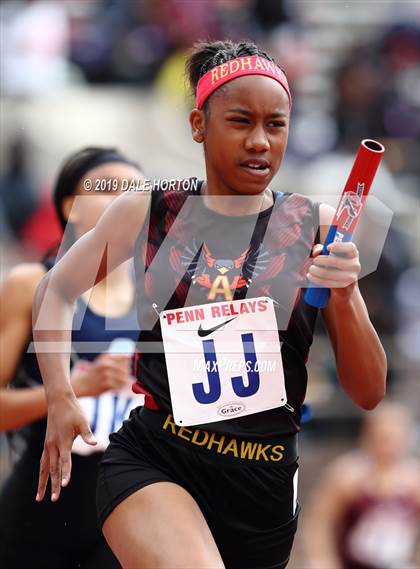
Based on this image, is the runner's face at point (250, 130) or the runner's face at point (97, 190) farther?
the runner's face at point (97, 190)

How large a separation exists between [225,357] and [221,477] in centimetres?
30

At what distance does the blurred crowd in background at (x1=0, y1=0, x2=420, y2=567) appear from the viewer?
29.1 feet

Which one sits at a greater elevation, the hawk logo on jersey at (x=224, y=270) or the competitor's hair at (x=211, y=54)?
the competitor's hair at (x=211, y=54)

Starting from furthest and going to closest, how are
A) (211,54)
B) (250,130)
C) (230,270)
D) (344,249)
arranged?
(211,54) → (230,270) → (250,130) → (344,249)

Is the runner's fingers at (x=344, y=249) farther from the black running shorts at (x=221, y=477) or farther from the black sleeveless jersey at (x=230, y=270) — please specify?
the black running shorts at (x=221, y=477)

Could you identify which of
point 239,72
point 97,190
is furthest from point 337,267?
point 97,190

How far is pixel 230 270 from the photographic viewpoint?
9.20 feet

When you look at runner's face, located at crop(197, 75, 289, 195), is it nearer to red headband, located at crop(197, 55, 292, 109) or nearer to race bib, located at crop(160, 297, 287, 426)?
red headband, located at crop(197, 55, 292, 109)

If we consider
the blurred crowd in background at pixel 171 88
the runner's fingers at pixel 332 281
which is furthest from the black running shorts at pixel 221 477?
the blurred crowd in background at pixel 171 88

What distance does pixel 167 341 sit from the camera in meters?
2.79

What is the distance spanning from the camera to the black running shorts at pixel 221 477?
2750mm

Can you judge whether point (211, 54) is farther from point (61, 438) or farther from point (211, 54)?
point (61, 438)

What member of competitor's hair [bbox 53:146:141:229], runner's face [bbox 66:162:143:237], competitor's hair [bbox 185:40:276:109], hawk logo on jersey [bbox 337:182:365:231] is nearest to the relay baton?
hawk logo on jersey [bbox 337:182:365:231]

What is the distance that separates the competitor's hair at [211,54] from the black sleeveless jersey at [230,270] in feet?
1.06
